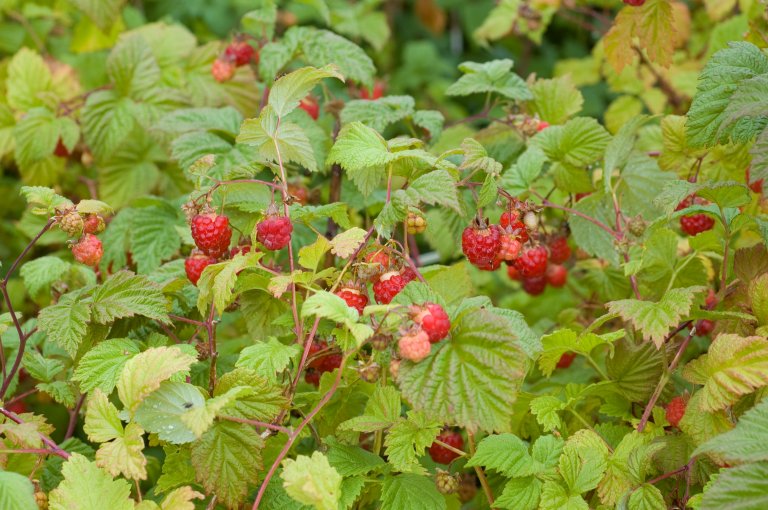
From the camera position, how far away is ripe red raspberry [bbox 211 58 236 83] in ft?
7.21

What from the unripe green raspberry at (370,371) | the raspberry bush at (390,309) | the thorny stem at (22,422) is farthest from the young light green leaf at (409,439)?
the thorny stem at (22,422)

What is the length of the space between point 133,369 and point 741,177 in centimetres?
126

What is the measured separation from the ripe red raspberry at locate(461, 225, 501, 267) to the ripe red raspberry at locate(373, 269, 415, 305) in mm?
151

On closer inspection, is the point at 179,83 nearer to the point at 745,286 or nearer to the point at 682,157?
the point at 682,157

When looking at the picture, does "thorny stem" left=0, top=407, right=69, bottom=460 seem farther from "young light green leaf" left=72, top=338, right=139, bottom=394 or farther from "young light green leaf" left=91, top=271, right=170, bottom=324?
"young light green leaf" left=91, top=271, right=170, bottom=324

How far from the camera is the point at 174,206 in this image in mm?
2043

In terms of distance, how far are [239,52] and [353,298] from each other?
110 centimetres

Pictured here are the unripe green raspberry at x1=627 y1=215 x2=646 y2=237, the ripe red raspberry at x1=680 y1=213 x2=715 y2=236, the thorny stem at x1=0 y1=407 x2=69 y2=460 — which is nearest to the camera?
the thorny stem at x1=0 y1=407 x2=69 y2=460

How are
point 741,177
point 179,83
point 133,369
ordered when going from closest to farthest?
point 133,369, point 741,177, point 179,83

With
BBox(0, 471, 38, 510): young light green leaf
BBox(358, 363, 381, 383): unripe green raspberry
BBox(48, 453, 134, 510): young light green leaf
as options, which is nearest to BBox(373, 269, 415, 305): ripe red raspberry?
BBox(358, 363, 381, 383): unripe green raspberry

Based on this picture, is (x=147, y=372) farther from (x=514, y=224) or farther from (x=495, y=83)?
(x=495, y=83)

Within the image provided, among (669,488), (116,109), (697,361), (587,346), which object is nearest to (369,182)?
(587,346)

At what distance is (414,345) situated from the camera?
1162 mm

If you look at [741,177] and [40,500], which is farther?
[741,177]
